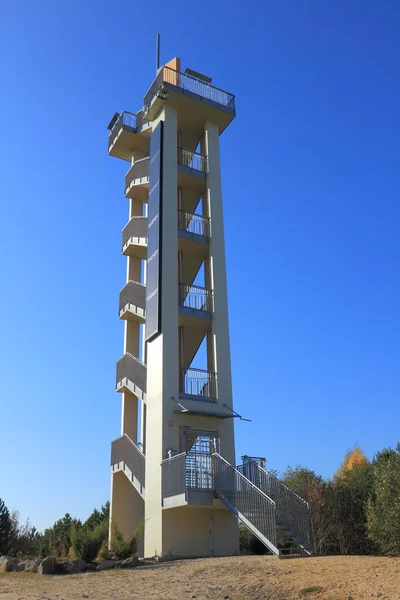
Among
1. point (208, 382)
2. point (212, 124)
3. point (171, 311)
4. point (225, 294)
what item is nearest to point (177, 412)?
point (208, 382)

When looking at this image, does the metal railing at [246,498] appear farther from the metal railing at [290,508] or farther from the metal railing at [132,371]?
the metal railing at [132,371]

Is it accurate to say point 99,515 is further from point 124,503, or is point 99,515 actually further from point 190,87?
point 190,87

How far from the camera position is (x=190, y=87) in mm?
30734

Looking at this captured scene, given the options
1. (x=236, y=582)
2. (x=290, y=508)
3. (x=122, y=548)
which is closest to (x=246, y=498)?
(x=290, y=508)

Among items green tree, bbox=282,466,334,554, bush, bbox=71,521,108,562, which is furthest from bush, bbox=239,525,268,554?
bush, bbox=71,521,108,562

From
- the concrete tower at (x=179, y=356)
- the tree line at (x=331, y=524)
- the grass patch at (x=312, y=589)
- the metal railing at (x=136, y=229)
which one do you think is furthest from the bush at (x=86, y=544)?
the metal railing at (x=136, y=229)

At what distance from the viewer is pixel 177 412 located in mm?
23734

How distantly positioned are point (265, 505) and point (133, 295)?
14540 mm

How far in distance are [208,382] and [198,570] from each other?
10757 millimetres

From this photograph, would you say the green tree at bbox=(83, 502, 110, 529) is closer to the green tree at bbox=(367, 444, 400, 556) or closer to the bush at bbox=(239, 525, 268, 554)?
the bush at bbox=(239, 525, 268, 554)

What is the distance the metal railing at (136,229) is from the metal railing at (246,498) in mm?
12946

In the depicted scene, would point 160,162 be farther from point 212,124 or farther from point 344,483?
point 344,483

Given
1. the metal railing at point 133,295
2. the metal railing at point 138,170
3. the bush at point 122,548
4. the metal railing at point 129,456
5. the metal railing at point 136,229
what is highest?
the metal railing at point 138,170

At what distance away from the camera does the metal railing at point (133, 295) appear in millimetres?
29234
